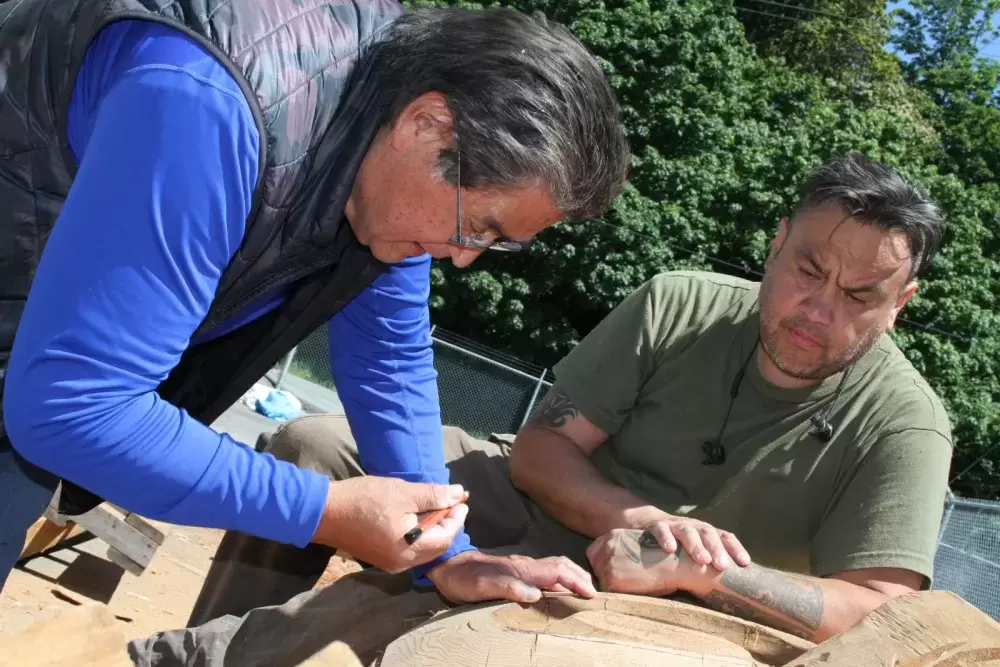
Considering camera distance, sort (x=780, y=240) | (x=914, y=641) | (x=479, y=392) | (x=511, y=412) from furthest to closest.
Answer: (x=479, y=392) < (x=511, y=412) < (x=780, y=240) < (x=914, y=641)

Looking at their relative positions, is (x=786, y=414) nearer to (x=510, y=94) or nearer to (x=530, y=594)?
(x=530, y=594)

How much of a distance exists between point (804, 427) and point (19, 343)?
210 centimetres

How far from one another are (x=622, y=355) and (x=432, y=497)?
1.24 metres

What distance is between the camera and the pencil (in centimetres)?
188

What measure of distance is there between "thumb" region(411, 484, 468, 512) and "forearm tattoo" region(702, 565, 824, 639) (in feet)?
2.40

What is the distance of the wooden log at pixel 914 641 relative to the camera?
1740 millimetres

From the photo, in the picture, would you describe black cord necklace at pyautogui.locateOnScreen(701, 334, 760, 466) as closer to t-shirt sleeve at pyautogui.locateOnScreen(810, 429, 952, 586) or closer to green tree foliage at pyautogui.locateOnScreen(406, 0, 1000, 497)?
t-shirt sleeve at pyautogui.locateOnScreen(810, 429, 952, 586)

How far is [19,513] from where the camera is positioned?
2.05 m

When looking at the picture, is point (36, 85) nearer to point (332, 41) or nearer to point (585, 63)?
point (332, 41)

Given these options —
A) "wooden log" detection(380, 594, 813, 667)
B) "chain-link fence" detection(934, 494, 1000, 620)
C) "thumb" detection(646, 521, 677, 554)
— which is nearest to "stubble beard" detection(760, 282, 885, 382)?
"thumb" detection(646, 521, 677, 554)

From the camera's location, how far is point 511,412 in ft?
44.7

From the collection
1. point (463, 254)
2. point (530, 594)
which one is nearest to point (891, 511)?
point (530, 594)

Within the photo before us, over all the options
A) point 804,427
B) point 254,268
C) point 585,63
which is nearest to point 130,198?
point 254,268

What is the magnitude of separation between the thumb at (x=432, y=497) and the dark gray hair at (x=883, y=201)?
1.60 meters
